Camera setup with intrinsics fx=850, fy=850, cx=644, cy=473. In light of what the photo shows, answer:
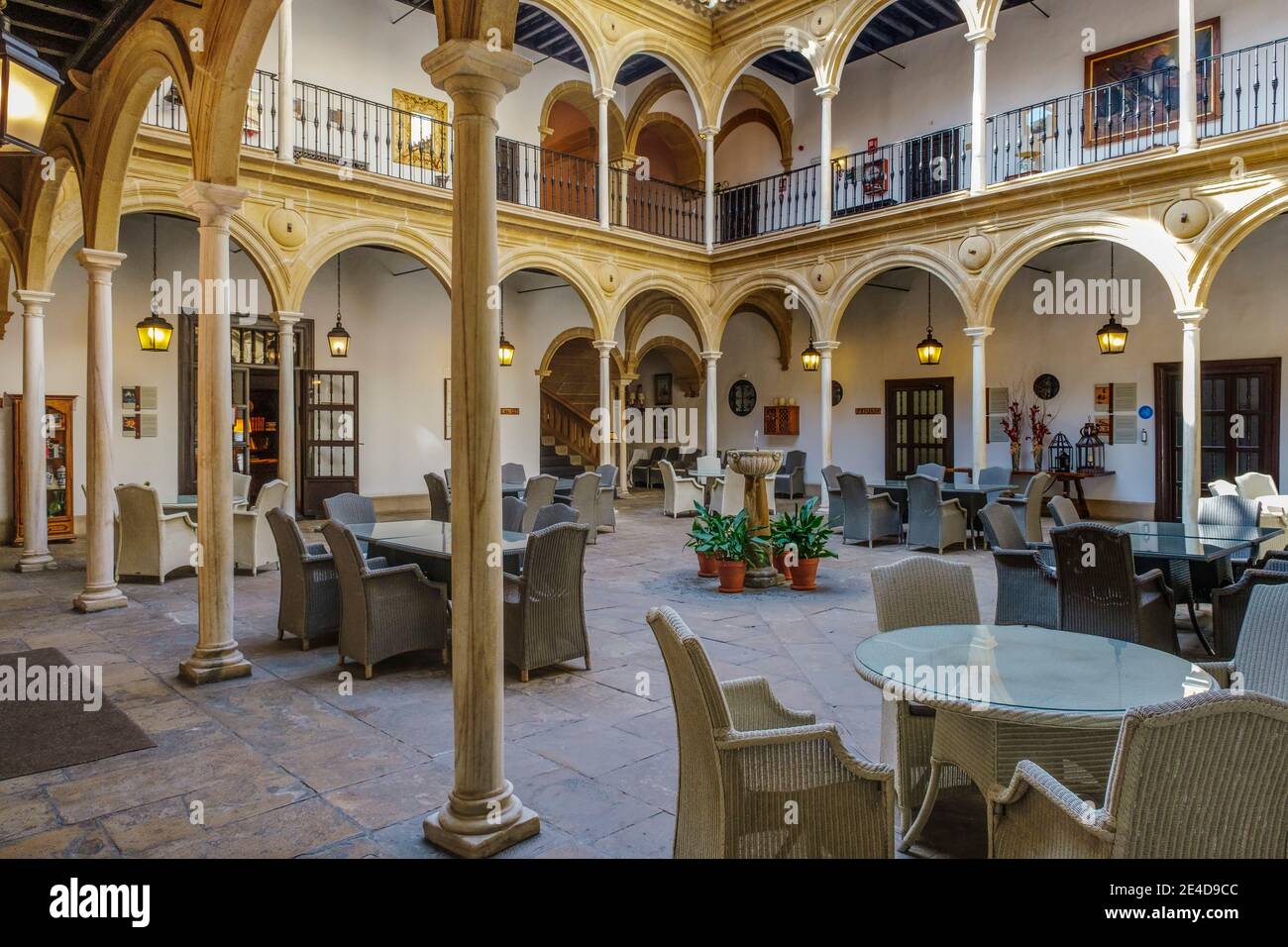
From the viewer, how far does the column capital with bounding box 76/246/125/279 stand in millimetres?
5941

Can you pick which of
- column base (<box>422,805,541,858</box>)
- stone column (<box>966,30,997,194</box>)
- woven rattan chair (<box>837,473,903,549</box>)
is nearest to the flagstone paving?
column base (<box>422,805,541,858</box>)

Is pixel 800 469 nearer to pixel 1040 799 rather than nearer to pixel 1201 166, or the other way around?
pixel 1201 166

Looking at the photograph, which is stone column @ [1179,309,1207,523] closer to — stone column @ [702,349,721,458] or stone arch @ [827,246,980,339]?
stone arch @ [827,246,980,339]

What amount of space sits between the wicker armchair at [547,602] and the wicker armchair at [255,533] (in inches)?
168

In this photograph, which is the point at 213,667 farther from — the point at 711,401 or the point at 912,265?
the point at 711,401

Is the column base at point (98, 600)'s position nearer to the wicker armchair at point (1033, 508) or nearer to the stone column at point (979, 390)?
the wicker armchair at point (1033, 508)

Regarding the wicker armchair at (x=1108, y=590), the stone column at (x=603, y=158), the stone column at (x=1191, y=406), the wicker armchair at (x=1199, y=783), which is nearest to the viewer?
the wicker armchair at (x=1199, y=783)

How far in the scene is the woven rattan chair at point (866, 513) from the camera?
990cm

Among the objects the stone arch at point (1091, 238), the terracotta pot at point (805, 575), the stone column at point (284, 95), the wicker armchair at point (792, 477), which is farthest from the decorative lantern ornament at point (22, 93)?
the wicker armchair at point (792, 477)

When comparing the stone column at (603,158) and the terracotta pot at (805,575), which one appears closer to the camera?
the terracotta pot at (805,575)

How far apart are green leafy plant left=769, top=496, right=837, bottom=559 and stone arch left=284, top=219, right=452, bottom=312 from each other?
19.6 ft

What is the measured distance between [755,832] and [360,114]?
41.7 feet

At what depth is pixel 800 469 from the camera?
14492mm

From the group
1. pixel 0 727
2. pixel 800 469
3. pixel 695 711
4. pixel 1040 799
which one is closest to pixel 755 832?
pixel 695 711
